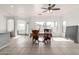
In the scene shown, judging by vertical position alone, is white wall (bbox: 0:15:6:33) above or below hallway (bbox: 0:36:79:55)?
above

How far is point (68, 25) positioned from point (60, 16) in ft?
1.37

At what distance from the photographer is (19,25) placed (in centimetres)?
461

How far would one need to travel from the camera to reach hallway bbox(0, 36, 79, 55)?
168 inches

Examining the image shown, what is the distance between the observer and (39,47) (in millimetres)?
4531

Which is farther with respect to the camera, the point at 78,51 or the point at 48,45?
the point at 48,45

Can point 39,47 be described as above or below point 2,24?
below

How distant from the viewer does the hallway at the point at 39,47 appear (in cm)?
427

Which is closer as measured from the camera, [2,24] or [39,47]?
[2,24]

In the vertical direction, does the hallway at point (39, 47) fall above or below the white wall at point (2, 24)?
below

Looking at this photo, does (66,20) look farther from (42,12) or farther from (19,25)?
(19,25)
